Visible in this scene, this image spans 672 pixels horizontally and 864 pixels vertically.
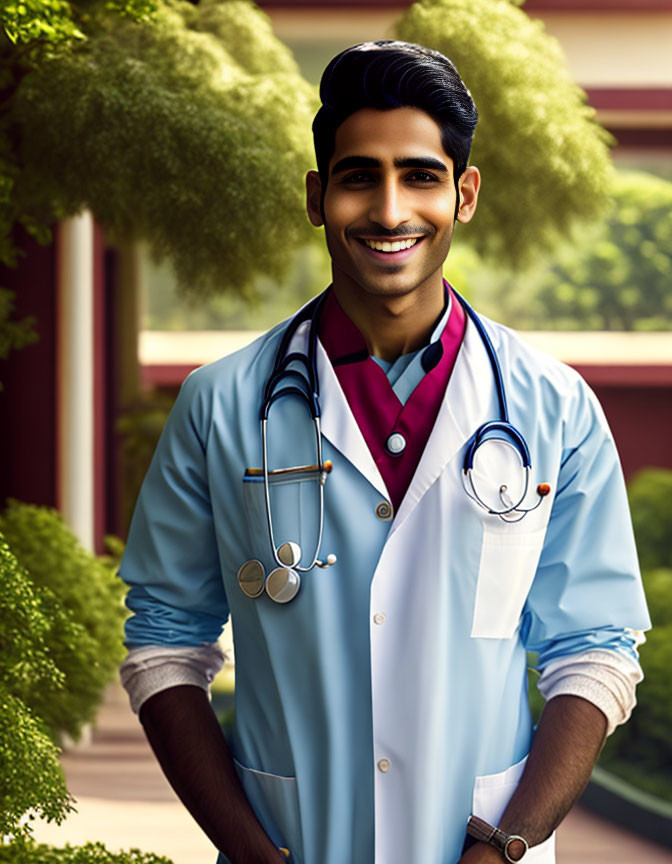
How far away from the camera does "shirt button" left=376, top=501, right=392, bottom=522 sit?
1.16 m

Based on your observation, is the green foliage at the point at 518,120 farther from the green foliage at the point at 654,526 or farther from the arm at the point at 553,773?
the arm at the point at 553,773

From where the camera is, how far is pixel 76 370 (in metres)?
4.66

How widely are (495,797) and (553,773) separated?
64 mm

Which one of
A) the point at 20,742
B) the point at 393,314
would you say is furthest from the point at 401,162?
the point at 20,742

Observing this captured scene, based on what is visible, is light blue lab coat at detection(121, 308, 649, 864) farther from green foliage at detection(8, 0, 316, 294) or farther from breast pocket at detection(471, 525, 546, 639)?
green foliage at detection(8, 0, 316, 294)

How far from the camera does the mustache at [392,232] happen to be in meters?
1.13

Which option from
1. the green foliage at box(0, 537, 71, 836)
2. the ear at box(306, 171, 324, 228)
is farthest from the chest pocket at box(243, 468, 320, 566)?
the green foliage at box(0, 537, 71, 836)

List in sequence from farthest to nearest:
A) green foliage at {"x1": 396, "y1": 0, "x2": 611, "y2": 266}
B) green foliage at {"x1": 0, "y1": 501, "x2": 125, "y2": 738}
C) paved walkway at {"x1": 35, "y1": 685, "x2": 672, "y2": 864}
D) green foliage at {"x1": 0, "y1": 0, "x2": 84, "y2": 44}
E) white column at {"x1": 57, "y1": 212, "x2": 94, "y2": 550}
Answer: white column at {"x1": 57, "y1": 212, "x2": 94, "y2": 550} < green foliage at {"x1": 396, "y1": 0, "x2": 611, "y2": 266} < paved walkway at {"x1": 35, "y1": 685, "x2": 672, "y2": 864} < green foliage at {"x1": 0, "y1": 501, "x2": 125, "y2": 738} < green foliage at {"x1": 0, "y1": 0, "x2": 84, "y2": 44}

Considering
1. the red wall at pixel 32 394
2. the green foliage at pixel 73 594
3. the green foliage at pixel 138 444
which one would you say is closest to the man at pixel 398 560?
the green foliage at pixel 73 594

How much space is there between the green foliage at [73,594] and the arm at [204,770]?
1750mm

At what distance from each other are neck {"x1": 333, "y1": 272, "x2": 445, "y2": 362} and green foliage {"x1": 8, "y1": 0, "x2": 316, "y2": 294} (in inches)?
71.6

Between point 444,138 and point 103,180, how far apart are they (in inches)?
76.8

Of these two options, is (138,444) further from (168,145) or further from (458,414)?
(458,414)

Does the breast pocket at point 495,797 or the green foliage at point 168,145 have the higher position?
the green foliage at point 168,145
